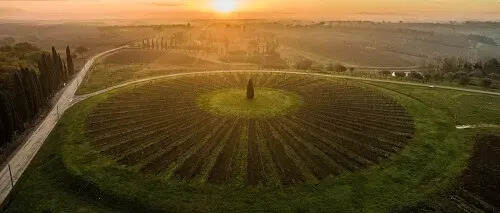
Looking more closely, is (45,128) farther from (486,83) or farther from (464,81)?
(486,83)

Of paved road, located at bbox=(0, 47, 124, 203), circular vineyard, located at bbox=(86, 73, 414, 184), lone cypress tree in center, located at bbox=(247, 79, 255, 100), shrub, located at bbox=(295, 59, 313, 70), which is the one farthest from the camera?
shrub, located at bbox=(295, 59, 313, 70)

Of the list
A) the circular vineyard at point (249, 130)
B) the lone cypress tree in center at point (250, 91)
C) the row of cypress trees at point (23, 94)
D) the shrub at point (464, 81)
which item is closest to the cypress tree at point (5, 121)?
the row of cypress trees at point (23, 94)

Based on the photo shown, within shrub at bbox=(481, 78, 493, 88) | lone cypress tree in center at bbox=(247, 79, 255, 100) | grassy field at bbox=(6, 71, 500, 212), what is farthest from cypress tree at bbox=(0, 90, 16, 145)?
shrub at bbox=(481, 78, 493, 88)

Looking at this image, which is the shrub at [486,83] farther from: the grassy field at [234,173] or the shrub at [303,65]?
the shrub at [303,65]

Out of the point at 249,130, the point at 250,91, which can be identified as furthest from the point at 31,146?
→ the point at 250,91

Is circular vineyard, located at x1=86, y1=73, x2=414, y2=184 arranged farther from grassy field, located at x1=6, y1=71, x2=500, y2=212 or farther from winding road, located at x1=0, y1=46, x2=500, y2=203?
winding road, located at x1=0, y1=46, x2=500, y2=203
